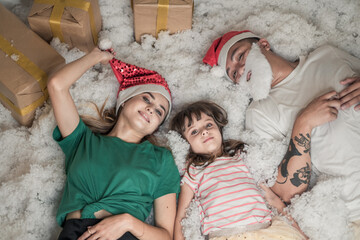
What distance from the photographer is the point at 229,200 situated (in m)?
1.36

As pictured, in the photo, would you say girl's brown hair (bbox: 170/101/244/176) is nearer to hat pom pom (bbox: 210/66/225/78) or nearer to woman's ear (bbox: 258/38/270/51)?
hat pom pom (bbox: 210/66/225/78)

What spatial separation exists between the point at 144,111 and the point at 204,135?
262mm

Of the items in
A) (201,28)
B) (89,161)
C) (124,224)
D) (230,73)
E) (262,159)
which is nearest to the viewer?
(124,224)

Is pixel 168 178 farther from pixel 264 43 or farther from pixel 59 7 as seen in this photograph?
pixel 59 7

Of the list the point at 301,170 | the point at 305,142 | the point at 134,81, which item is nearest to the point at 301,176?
the point at 301,170

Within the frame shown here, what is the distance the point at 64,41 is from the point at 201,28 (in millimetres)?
686

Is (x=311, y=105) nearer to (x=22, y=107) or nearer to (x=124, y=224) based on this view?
(x=124, y=224)

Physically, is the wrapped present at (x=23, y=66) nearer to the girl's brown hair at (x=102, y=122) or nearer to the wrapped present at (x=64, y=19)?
the wrapped present at (x=64, y=19)

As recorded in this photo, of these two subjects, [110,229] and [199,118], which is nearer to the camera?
[110,229]

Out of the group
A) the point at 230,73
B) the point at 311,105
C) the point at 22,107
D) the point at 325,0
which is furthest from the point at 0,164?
the point at 325,0

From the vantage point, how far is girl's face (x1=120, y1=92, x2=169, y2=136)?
1.42 metres

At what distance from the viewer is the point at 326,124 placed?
1.42m

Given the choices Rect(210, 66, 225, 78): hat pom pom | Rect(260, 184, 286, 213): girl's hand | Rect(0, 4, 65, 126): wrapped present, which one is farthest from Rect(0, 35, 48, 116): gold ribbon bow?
Rect(260, 184, 286, 213): girl's hand

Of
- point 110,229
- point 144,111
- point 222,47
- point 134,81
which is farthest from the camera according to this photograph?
point 222,47
